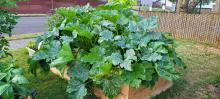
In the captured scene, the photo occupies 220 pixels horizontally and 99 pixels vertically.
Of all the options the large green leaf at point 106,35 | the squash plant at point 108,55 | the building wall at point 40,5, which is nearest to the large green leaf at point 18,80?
the squash plant at point 108,55

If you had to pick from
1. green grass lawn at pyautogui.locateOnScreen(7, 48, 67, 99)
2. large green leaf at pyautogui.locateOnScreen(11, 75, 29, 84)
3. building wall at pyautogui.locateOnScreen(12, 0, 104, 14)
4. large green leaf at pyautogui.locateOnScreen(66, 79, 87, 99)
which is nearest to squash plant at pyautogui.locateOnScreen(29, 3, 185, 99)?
large green leaf at pyautogui.locateOnScreen(66, 79, 87, 99)

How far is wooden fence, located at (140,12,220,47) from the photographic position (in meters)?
8.87

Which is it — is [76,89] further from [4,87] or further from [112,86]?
[4,87]

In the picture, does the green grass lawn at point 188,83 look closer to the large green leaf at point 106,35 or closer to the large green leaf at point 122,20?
the large green leaf at point 106,35

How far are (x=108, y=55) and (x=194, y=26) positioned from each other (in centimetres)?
694

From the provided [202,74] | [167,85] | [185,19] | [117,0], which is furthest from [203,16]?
[167,85]

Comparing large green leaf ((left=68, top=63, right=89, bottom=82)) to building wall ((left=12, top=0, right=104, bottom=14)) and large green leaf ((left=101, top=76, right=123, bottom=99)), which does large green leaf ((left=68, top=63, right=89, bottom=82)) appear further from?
building wall ((left=12, top=0, right=104, bottom=14))

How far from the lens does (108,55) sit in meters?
3.53

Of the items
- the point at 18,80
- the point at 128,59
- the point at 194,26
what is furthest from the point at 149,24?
the point at 194,26

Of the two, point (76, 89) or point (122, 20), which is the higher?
point (122, 20)

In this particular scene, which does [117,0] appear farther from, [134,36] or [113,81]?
[113,81]

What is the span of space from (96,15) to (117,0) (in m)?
2.82

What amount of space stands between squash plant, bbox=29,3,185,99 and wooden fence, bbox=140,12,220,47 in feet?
17.9

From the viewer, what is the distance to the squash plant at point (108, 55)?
10.7ft
